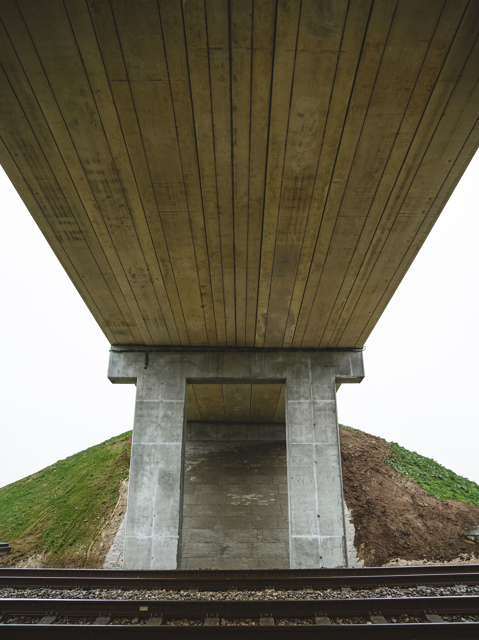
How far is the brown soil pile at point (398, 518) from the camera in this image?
11922 mm

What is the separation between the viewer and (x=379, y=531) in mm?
12969

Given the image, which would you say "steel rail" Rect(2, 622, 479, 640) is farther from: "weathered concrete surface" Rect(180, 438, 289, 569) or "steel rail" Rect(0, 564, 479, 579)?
"weathered concrete surface" Rect(180, 438, 289, 569)

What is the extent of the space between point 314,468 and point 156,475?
3.65 meters

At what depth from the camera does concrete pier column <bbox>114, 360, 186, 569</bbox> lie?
9.47 meters

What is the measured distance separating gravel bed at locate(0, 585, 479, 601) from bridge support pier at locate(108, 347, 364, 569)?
13.0 ft

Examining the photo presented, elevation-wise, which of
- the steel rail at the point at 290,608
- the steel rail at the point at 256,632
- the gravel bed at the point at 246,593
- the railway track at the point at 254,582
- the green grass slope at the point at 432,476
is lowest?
the steel rail at the point at 256,632

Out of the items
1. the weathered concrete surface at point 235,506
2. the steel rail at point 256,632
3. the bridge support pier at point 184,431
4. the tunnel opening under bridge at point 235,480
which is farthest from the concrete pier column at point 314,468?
the steel rail at point 256,632

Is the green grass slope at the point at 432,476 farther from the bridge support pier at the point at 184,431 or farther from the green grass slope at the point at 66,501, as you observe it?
the green grass slope at the point at 66,501

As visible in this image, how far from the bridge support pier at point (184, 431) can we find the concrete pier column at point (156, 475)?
0.07 ft

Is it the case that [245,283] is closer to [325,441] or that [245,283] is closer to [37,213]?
[37,213]

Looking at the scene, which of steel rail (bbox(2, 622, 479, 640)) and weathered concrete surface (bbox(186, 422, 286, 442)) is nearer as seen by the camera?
steel rail (bbox(2, 622, 479, 640))

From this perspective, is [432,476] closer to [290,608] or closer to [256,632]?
[290,608]

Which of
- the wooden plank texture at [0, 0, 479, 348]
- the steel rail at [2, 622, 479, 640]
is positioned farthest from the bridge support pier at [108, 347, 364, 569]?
the steel rail at [2, 622, 479, 640]

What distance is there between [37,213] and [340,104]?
185 inches
